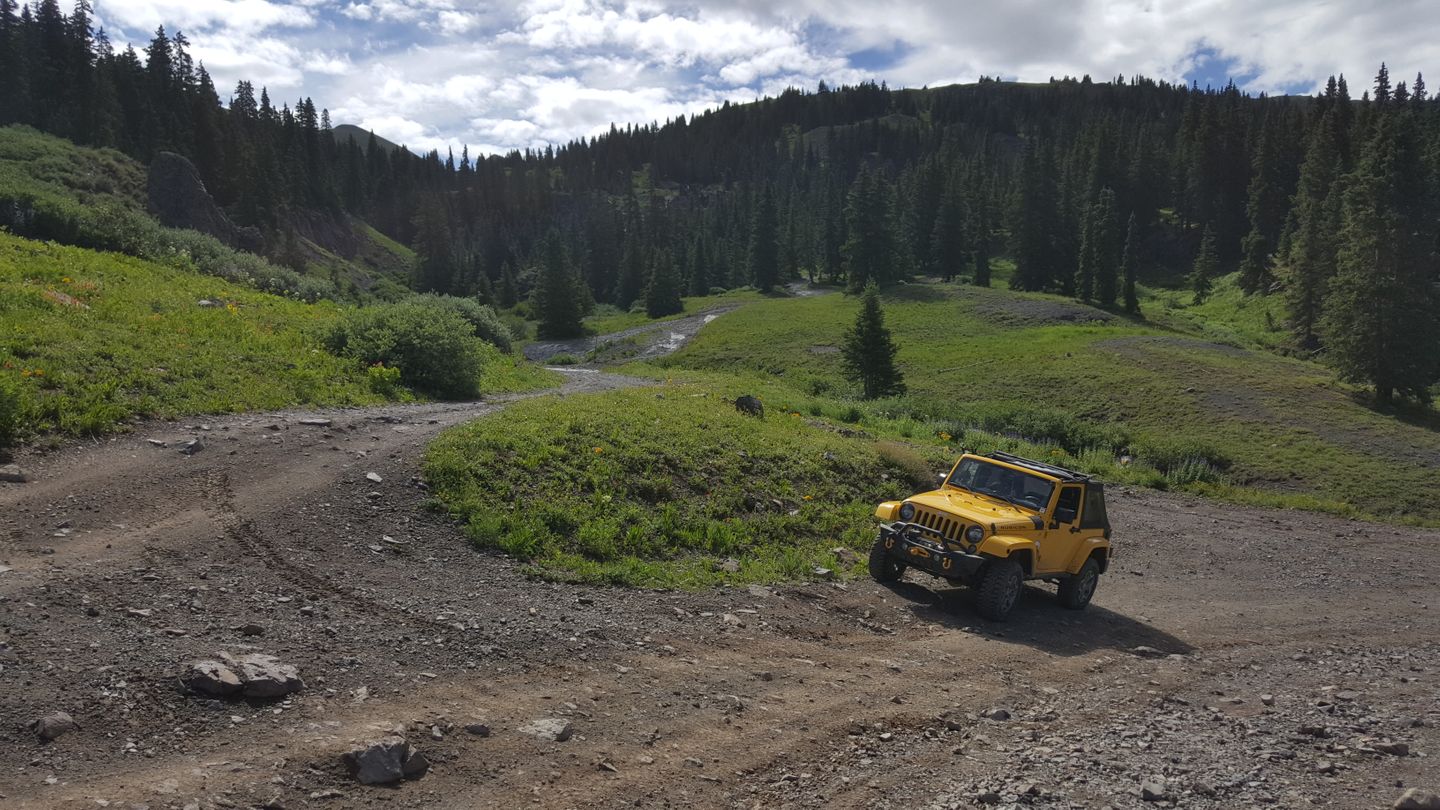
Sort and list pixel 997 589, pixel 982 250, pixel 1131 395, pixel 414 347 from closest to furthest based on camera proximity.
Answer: pixel 997 589, pixel 414 347, pixel 1131 395, pixel 982 250

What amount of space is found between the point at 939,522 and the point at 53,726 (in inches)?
411

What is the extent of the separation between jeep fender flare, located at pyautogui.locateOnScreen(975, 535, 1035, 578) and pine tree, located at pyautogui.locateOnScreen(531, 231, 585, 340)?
7944cm

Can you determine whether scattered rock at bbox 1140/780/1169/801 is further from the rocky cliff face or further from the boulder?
the rocky cliff face

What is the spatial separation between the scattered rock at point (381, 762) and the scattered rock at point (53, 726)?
1.90 m

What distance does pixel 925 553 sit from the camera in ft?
39.3

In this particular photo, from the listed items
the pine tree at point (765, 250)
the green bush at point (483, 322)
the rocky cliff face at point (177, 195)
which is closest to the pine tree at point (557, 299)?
the rocky cliff face at point (177, 195)

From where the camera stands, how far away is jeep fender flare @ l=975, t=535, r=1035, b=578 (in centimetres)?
1170

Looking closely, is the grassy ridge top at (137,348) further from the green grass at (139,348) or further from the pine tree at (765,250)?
the pine tree at (765,250)

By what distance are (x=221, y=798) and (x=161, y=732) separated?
111cm

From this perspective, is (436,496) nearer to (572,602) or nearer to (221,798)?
(572,602)

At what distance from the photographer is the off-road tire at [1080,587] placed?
1349 centimetres

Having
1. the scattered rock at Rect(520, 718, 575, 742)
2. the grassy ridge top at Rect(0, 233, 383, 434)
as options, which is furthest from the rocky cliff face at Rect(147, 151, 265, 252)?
the scattered rock at Rect(520, 718, 575, 742)

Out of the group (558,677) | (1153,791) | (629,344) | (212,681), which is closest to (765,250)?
(629,344)

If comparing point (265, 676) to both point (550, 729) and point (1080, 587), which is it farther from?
point (1080, 587)
